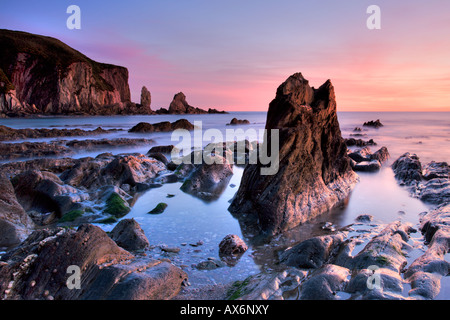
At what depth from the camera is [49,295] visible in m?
3.49

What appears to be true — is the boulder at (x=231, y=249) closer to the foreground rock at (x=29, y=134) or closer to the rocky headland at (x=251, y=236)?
the rocky headland at (x=251, y=236)

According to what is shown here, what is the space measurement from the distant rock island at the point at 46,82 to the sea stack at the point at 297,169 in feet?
256

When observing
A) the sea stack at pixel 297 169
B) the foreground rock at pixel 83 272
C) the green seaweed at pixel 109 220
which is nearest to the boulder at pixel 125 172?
the green seaweed at pixel 109 220

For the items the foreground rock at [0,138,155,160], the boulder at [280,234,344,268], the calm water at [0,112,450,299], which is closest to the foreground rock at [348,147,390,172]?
the calm water at [0,112,450,299]

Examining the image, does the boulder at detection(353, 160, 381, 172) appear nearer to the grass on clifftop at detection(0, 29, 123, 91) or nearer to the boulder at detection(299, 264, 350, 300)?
the boulder at detection(299, 264, 350, 300)

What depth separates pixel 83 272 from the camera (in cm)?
375

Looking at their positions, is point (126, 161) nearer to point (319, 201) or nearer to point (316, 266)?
point (319, 201)

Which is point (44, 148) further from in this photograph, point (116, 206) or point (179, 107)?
point (179, 107)

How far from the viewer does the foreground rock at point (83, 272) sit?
3.45 metres

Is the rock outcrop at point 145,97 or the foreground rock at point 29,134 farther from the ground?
the rock outcrop at point 145,97

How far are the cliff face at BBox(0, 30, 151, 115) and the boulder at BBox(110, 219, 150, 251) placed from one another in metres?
79.3

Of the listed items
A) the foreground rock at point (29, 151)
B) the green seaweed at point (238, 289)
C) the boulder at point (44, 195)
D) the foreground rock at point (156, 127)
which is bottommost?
the green seaweed at point (238, 289)

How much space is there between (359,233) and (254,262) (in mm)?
2553

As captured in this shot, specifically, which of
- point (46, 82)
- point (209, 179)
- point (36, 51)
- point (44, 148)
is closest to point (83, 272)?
point (209, 179)
